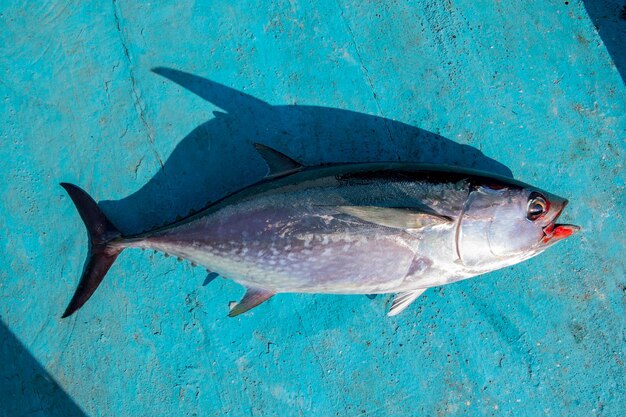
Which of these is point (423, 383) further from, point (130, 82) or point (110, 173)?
point (130, 82)

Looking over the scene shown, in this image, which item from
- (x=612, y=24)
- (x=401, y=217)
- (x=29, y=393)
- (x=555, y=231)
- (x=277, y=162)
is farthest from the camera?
(x=612, y=24)

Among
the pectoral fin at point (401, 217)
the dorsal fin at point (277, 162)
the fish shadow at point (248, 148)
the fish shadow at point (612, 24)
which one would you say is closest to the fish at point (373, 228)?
the pectoral fin at point (401, 217)

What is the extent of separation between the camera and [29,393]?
2477mm

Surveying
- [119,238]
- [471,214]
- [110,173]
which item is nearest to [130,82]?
[110,173]

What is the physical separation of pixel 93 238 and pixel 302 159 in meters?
1.19

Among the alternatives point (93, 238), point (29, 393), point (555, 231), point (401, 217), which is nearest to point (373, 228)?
point (401, 217)

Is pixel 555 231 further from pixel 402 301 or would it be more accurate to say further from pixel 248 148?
pixel 248 148

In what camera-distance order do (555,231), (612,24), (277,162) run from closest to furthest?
(555,231), (277,162), (612,24)

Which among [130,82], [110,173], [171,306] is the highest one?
[130,82]

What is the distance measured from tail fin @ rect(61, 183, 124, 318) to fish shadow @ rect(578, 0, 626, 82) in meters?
2.88

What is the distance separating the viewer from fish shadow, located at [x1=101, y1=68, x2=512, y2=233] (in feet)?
8.14

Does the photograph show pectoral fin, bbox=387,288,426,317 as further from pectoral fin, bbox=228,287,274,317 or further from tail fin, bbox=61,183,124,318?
tail fin, bbox=61,183,124,318

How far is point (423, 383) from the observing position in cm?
245

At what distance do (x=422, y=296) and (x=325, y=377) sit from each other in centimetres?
70
